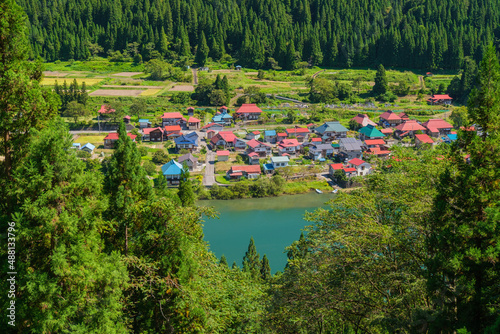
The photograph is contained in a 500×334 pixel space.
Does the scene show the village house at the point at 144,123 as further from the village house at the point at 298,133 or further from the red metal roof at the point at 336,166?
the red metal roof at the point at 336,166

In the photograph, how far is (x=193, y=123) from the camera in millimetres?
25359

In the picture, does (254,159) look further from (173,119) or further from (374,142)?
(173,119)

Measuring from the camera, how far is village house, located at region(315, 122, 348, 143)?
23609mm

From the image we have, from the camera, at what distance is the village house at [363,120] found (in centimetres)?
2519

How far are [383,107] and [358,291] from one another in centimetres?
2623

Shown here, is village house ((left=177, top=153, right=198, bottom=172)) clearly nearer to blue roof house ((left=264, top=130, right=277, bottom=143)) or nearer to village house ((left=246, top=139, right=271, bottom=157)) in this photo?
village house ((left=246, top=139, right=271, bottom=157))

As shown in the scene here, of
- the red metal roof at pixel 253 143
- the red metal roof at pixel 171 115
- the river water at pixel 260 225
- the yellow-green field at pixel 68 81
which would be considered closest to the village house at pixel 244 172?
the river water at pixel 260 225

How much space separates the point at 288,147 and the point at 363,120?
5.94 meters

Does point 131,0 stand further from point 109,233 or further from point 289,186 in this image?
point 109,233

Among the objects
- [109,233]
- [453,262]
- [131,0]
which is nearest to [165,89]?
[131,0]

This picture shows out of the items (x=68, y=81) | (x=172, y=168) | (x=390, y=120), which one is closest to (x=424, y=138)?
(x=390, y=120)

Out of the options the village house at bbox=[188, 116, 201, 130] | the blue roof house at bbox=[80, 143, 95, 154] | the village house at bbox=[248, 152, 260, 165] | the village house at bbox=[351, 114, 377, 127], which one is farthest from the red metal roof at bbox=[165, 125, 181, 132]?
the village house at bbox=[351, 114, 377, 127]

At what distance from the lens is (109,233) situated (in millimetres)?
4762

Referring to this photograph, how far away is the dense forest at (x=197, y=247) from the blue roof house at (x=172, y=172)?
43.4 ft
